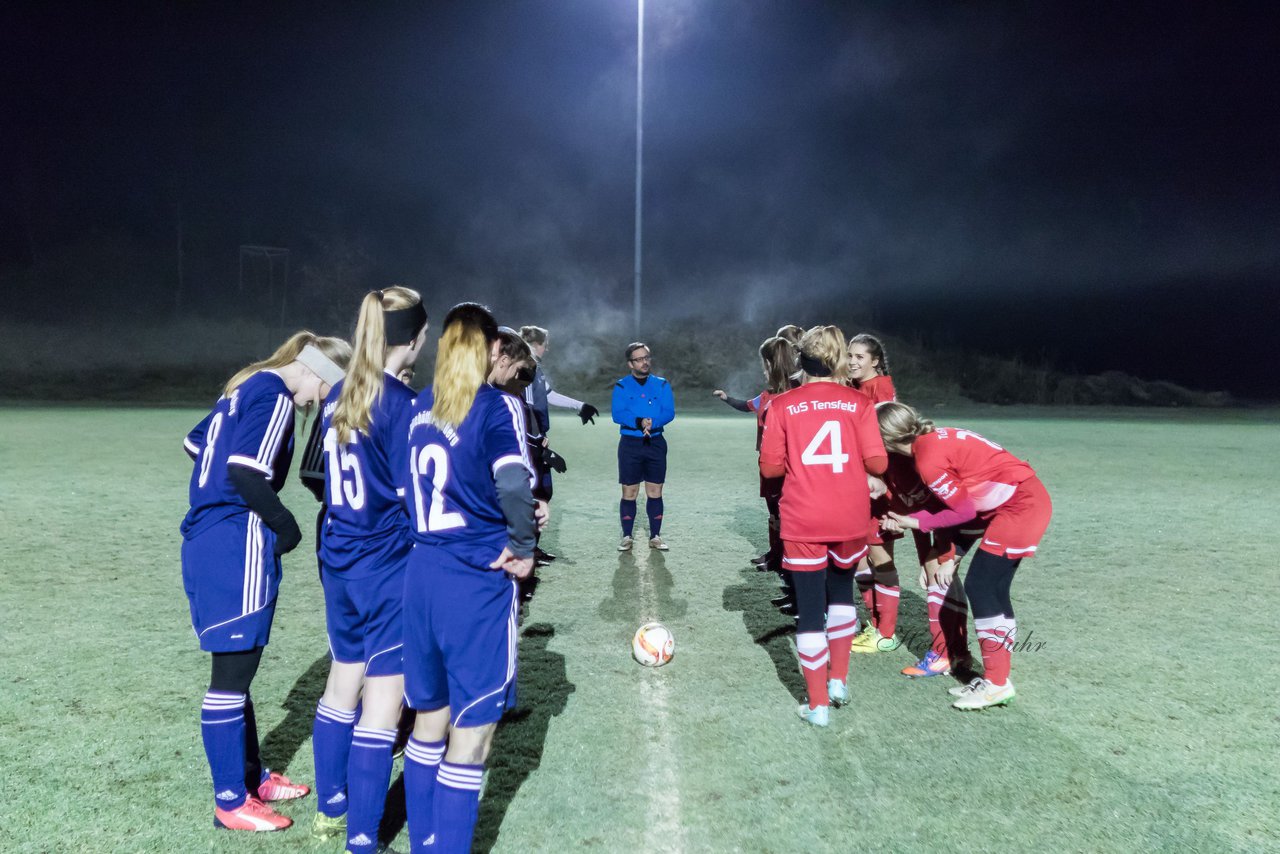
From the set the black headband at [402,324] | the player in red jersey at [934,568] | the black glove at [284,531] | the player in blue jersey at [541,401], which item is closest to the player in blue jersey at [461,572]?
the black headband at [402,324]

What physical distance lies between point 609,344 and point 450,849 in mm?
85088

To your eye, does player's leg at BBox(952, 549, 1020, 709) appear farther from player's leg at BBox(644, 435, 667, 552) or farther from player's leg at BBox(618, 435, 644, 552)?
player's leg at BBox(618, 435, 644, 552)

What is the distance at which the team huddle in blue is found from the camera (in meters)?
2.65

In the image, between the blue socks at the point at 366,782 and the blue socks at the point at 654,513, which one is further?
the blue socks at the point at 654,513

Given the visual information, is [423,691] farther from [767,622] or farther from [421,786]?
[767,622]

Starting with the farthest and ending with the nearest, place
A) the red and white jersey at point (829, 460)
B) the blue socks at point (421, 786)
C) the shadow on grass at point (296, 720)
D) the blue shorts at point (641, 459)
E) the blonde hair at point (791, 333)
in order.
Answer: the blue shorts at point (641, 459) → the blonde hair at point (791, 333) → the red and white jersey at point (829, 460) → the shadow on grass at point (296, 720) → the blue socks at point (421, 786)

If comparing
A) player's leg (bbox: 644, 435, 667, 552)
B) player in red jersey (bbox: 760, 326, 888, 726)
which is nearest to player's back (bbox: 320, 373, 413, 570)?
player in red jersey (bbox: 760, 326, 888, 726)

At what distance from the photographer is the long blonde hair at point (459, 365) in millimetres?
2666

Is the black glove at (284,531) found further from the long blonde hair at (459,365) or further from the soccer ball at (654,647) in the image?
the soccer ball at (654,647)

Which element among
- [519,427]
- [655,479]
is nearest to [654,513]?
[655,479]

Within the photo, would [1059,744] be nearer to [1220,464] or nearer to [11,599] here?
[11,599]

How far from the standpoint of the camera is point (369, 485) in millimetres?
2943

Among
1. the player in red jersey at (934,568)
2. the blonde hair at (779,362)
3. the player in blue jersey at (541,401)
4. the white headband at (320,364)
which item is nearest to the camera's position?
the white headband at (320,364)

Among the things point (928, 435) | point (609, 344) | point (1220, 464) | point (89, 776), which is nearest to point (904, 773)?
point (928, 435)
